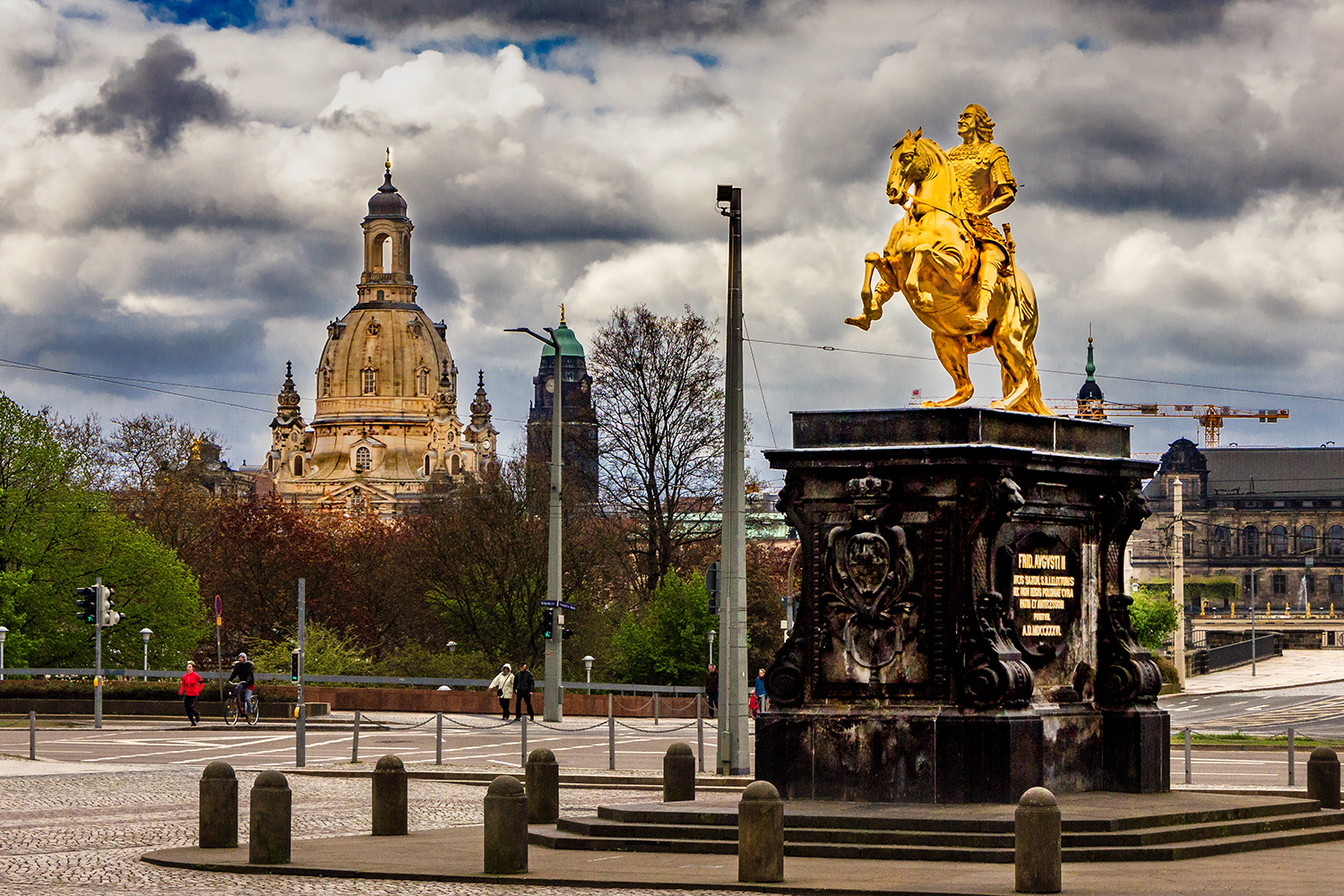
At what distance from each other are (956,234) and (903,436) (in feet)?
7.31

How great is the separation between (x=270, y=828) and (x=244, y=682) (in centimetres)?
2802

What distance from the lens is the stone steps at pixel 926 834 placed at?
16.1 metres

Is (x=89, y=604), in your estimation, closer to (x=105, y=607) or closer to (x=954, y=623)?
(x=105, y=607)

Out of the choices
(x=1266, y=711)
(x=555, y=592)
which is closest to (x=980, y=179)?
(x=555, y=592)

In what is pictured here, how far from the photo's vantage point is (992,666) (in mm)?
17719

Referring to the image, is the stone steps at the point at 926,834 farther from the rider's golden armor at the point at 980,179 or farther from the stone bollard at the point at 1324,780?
the rider's golden armor at the point at 980,179

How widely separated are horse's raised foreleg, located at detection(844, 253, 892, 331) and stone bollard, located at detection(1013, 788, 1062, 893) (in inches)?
269

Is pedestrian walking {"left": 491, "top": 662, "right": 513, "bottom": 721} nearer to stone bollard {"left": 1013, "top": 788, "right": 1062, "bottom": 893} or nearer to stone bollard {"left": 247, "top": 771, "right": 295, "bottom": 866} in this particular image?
stone bollard {"left": 247, "top": 771, "right": 295, "bottom": 866}

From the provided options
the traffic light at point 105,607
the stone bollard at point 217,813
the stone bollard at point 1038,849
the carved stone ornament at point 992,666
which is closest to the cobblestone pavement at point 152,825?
the stone bollard at point 217,813

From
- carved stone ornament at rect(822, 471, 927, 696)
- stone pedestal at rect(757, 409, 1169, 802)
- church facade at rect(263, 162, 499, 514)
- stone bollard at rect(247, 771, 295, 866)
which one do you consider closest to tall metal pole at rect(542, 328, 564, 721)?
stone pedestal at rect(757, 409, 1169, 802)

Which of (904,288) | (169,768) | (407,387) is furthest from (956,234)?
(407,387)

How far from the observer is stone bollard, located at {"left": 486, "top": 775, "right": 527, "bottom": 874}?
51.0 ft

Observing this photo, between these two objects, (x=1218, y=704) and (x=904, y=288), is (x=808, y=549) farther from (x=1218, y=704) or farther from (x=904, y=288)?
(x=1218, y=704)

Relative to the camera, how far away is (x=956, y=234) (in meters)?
19.6
